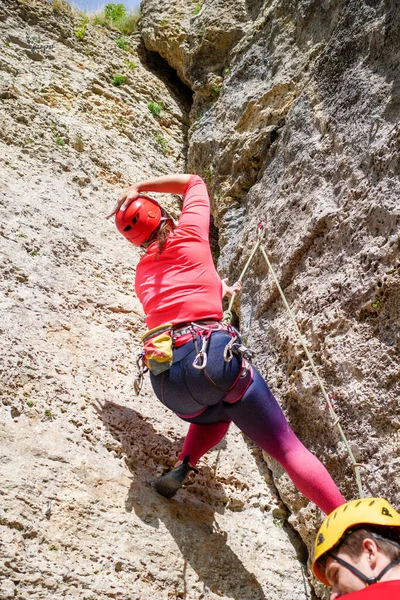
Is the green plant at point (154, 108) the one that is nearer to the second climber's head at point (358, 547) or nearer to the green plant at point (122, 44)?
the green plant at point (122, 44)

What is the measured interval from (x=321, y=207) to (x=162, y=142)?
9.81 feet

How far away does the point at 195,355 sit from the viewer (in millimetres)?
2623

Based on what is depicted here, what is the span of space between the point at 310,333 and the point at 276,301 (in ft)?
1.83

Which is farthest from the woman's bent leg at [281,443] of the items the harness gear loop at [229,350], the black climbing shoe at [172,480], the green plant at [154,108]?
the green plant at [154,108]

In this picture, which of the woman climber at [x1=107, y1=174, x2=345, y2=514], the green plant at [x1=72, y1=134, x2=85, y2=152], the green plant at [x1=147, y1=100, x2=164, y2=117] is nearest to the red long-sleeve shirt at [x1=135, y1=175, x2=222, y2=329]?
the woman climber at [x1=107, y1=174, x2=345, y2=514]

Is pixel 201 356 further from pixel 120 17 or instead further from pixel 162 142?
pixel 120 17

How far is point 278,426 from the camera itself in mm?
2639

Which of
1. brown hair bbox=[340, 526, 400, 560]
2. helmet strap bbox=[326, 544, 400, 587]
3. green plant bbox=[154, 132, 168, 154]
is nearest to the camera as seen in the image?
helmet strap bbox=[326, 544, 400, 587]

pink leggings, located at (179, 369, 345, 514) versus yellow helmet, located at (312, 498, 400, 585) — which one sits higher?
yellow helmet, located at (312, 498, 400, 585)

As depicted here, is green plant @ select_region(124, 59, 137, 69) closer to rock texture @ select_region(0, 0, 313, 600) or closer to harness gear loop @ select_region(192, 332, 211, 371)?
rock texture @ select_region(0, 0, 313, 600)

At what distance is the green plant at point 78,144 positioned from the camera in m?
4.98

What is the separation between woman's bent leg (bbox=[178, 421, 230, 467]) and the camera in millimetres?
2932

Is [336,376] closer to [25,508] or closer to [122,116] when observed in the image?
[25,508]

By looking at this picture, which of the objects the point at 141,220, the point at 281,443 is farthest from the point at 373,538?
the point at 141,220
